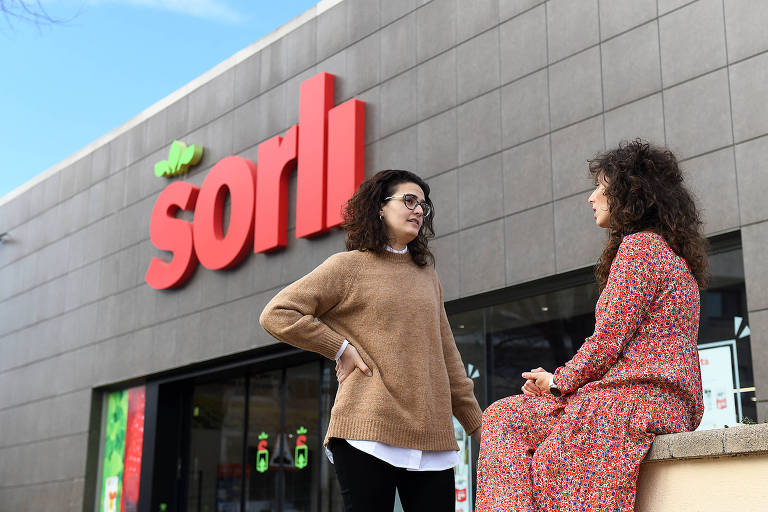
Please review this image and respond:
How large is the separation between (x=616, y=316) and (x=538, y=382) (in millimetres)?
356

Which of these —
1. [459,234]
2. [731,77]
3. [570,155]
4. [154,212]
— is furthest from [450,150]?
[154,212]

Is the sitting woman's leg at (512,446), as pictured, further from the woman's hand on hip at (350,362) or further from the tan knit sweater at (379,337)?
the woman's hand on hip at (350,362)

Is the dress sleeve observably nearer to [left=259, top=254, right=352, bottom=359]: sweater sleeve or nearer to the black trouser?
the black trouser

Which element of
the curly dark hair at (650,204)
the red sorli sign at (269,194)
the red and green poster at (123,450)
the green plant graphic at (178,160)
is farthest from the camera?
the red and green poster at (123,450)

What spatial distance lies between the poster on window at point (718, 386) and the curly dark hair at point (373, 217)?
4.31 metres

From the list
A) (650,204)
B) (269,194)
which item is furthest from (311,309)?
(269,194)

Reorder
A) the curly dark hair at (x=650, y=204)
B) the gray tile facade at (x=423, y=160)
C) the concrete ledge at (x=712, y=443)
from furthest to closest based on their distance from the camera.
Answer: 1. the gray tile facade at (x=423, y=160)
2. the curly dark hair at (x=650, y=204)
3. the concrete ledge at (x=712, y=443)

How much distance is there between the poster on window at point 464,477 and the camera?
9.48m

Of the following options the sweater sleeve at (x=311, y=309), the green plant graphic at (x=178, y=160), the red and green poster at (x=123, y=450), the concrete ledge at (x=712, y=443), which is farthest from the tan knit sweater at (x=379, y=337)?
the red and green poster at (x=123, y=450)

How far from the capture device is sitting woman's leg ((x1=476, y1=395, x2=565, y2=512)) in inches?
115

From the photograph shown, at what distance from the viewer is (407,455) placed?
3402 mm

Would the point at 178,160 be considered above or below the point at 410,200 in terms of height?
above

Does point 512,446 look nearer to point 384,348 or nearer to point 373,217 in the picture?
point 384,348

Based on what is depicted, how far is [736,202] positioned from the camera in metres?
7.13
